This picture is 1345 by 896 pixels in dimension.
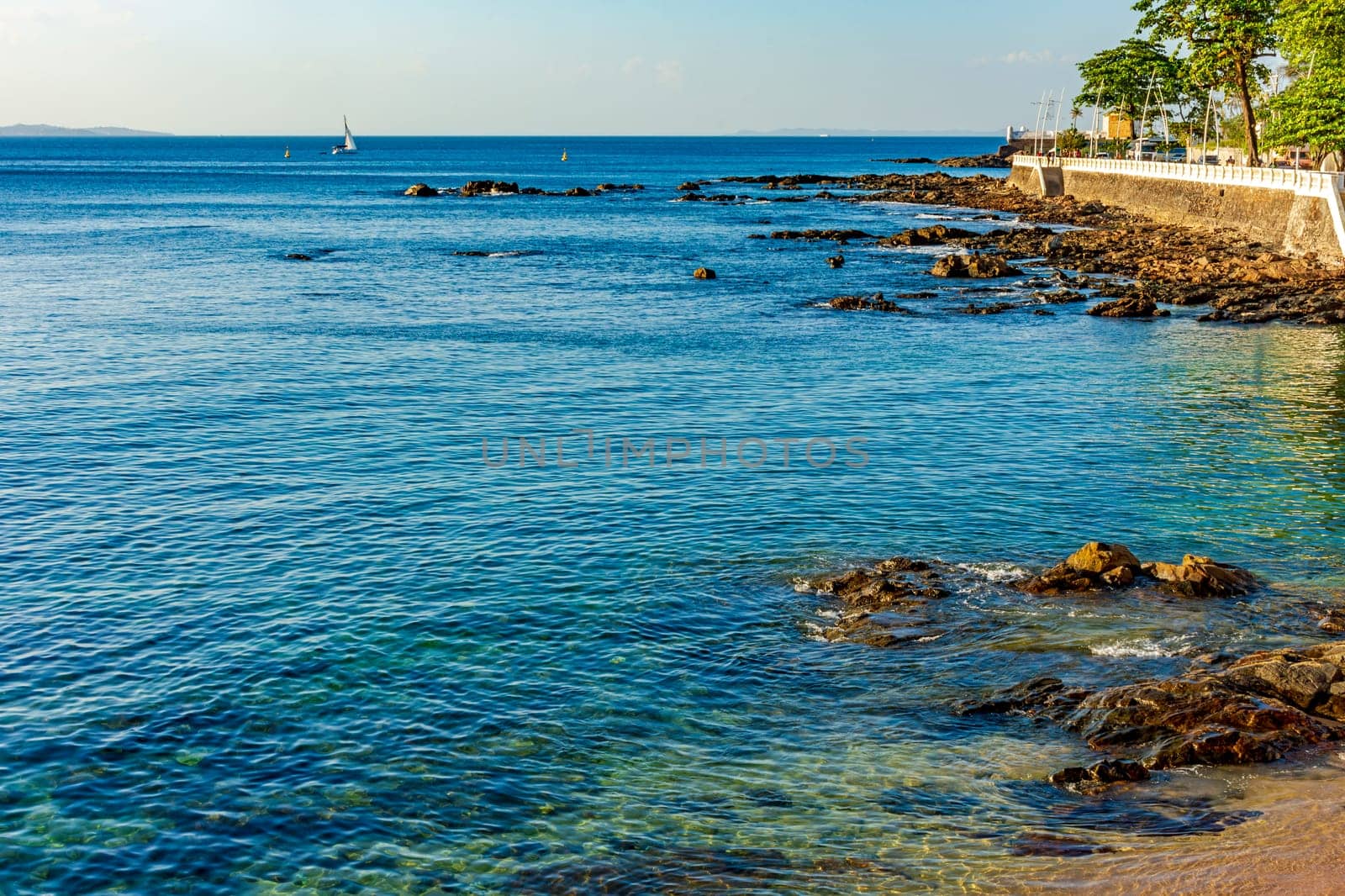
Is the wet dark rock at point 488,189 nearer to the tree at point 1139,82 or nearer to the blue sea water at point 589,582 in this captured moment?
the tree at point 1139,82

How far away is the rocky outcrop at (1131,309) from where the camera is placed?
2522 inches

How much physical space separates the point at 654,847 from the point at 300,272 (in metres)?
74.3

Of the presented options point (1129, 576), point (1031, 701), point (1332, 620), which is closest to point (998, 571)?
point (1129, 576)

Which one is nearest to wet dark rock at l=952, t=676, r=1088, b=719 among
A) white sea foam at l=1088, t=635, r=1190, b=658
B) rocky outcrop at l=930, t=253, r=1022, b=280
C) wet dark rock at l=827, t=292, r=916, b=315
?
white sea foam at l=1088, t=635, r=1190, b=658

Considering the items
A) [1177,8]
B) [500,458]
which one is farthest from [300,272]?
[1177,8]

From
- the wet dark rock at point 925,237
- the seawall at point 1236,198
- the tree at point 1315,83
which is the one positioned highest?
the tree at point 1315,83

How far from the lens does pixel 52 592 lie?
84.9 feet

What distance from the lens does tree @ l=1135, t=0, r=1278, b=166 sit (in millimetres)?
93688

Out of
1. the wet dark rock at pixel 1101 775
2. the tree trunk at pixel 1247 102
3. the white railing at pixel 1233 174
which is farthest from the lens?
the tree trunk at pixel 1247 102

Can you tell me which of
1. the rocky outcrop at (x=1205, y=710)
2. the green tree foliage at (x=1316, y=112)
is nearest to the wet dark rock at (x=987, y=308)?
the green tree foliage at (x=1316, y=112)

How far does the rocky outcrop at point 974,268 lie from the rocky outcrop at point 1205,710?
62749 mm

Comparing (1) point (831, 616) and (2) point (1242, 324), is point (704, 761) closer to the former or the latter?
(1) point (831, 616)

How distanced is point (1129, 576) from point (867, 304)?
44.1 metres

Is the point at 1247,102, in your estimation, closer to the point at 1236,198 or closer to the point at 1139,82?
the point at 1236,198
